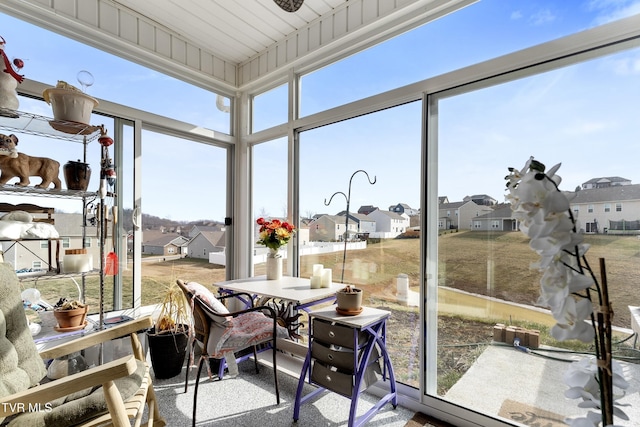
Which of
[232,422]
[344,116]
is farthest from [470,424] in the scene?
[344,116]

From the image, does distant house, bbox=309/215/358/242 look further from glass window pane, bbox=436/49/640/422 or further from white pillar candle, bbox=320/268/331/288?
glass window pane, bbox=436/49/640/422

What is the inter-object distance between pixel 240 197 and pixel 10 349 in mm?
2322

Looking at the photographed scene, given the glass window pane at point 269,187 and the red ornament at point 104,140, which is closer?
the red ornament at point 104,140

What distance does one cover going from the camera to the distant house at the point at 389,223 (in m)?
2.37

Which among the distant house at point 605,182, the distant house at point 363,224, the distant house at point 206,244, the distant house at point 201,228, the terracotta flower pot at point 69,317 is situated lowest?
the terracotta flower pot at point 69,317

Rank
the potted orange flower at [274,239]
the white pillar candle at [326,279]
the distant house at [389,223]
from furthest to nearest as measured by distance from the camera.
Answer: the potted orange flower at [274,239]
the white pillar candle at [326,279]
the distant house at [389,223]

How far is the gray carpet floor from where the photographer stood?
→ 2.09 meters

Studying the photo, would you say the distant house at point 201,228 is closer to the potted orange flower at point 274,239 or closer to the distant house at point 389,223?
the potted orange flower at point 274,239

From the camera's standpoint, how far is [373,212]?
101 inches

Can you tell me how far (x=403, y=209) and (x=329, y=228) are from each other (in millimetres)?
728

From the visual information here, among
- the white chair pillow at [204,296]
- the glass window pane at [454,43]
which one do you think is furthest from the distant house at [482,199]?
the white chair pillow at [204,296]

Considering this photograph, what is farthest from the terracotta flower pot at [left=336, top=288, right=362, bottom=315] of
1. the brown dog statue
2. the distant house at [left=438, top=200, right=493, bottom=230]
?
the brown dog statue

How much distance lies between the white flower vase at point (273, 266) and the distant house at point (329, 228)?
372mm

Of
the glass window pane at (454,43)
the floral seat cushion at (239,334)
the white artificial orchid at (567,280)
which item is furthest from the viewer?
the floral seat cushion at (239,334)
